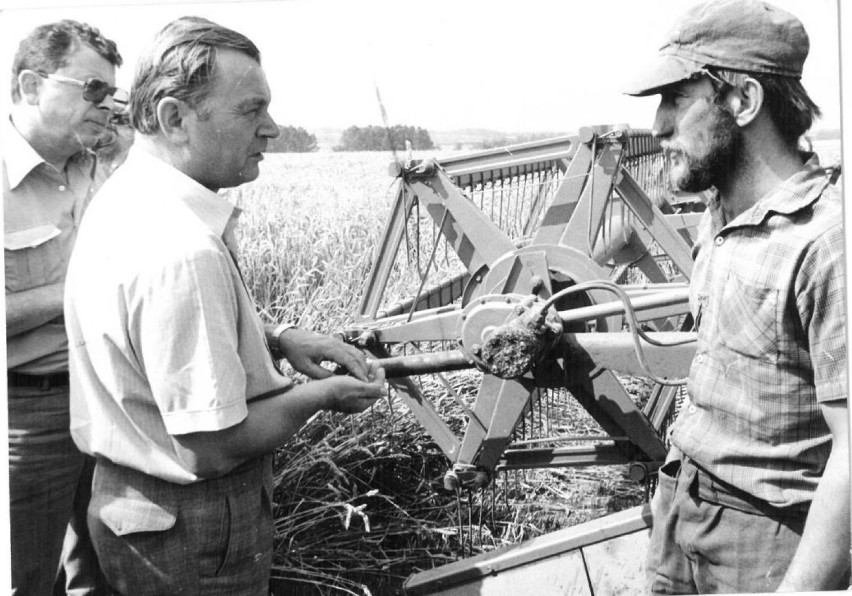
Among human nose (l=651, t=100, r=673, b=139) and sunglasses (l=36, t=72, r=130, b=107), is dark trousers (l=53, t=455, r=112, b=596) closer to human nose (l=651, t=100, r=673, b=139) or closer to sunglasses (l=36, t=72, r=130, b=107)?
sunglasses (l=36, t=72, r=130, b=107)

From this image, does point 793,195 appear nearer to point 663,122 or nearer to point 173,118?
point 663,122

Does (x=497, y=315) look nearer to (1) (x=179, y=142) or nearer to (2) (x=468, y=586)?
(2) (x=468, y=586)

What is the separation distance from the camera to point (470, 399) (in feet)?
13.7

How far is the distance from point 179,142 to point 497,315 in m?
1.12

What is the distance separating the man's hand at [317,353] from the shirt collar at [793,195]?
87 cm

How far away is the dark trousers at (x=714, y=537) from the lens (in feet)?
5.26

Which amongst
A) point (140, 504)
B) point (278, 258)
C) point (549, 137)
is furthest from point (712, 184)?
point (278, 258)

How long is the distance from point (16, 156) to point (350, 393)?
1.09 m

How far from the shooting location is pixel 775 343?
151cm

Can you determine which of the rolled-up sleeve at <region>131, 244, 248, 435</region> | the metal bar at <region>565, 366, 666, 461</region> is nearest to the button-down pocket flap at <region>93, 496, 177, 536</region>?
the rolled-up sleeve at <region>131, 244, 248, 435</region>

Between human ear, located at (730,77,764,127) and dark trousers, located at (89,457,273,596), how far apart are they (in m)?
1.14

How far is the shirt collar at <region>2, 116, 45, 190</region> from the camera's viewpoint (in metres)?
2.18

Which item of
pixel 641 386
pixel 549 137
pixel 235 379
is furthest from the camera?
pixel 641 386

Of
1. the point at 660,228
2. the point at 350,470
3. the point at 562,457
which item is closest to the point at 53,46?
the point at 350,470
